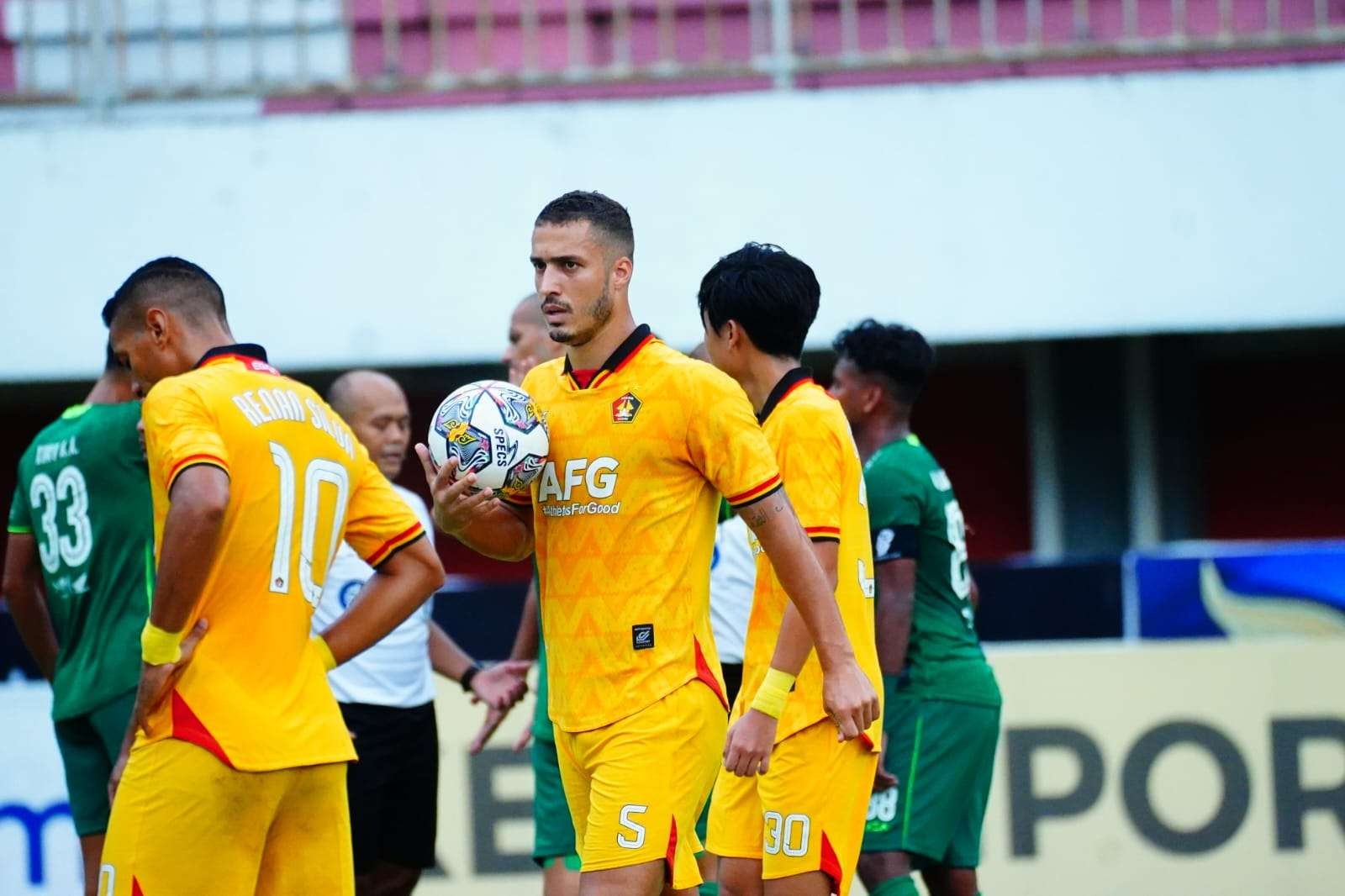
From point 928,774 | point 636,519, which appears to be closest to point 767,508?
point 636,519

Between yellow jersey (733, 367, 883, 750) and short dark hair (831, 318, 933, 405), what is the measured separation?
3.46 feet

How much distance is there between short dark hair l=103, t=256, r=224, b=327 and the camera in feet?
15.6

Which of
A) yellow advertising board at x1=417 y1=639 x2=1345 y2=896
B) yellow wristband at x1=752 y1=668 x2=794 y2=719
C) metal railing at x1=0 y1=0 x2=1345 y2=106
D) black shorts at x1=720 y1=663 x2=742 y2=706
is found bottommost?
yellow advertising board at x1=417 y1=639 x2=1345 y2=896

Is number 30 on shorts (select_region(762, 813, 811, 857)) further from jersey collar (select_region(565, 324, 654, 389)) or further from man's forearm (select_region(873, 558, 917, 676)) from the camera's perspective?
jersey collar (select_region(565, 324, 654, 389))

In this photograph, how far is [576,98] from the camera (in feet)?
36.0

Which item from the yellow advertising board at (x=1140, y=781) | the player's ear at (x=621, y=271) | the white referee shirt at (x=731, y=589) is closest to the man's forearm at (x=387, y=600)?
the player's ear at (x=621, y=271)

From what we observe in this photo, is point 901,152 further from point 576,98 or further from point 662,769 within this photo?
point 662,769

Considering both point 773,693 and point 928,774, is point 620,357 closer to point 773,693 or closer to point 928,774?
point 773,693

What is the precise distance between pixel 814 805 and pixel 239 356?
1.92 meters

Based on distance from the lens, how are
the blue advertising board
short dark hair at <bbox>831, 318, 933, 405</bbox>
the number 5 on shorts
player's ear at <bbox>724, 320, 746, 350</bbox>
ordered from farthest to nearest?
the blue advertising board
short dark hair at <bbox>831, 318, 933, 405</bbox>
player's ear at <bbox>724, 320, 746, 350</bbox>
the number 5 on shorts

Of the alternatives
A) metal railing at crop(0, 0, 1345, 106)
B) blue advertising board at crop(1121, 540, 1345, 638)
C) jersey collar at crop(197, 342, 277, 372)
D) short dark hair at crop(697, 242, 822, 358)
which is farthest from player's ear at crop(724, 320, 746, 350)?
metal railing at crop(0, 0, 1345, 106)

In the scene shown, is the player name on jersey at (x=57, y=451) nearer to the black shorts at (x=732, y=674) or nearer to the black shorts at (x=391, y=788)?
the black shorts at (x=391, y=788)

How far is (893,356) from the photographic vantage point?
598cm

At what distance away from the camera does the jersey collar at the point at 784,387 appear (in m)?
4.93
